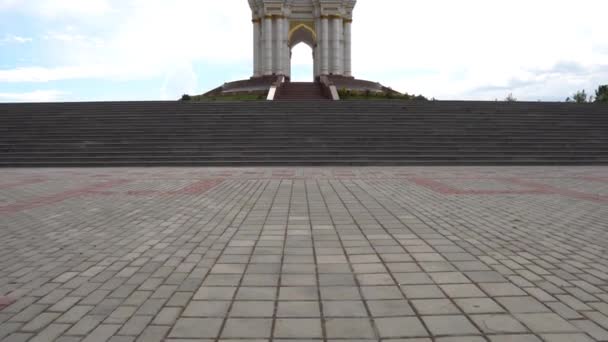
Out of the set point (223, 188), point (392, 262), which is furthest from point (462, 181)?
point (392, 262)

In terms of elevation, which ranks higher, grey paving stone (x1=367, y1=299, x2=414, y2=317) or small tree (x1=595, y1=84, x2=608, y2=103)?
small tree (x1=595, y1=84, x2=608, y2=103)

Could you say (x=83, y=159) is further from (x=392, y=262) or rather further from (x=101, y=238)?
Result: (x=392, y=262)

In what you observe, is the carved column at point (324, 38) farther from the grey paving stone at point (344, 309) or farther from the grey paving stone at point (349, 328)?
the grey paving stone at point (349, 328)

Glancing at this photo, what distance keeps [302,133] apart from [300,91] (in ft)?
47.0

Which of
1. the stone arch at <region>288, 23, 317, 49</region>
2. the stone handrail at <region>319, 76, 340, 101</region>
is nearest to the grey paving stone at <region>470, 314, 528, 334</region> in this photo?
the stone handrail at <region>319, 76, 340, 101</region>

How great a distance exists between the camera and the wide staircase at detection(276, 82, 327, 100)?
29.9m

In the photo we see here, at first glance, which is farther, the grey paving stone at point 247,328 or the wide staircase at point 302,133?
the wide staircase at point 302,133

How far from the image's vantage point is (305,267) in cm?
425

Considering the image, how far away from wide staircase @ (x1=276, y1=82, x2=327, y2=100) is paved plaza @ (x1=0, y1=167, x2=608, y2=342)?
857 inches

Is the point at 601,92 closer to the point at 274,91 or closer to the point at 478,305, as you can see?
the point at 274,91

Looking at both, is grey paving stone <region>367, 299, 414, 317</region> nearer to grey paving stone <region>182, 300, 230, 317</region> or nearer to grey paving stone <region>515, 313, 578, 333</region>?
grey paving stone <region>515, 313, 578, 333</region>

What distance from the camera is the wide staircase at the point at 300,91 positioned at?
2986 cm

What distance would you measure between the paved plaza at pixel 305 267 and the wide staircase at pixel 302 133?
7.60m

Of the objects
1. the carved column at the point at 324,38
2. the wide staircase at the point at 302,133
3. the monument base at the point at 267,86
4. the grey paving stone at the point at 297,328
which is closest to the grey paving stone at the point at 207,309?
the grey paving stone at the point at 297,328
